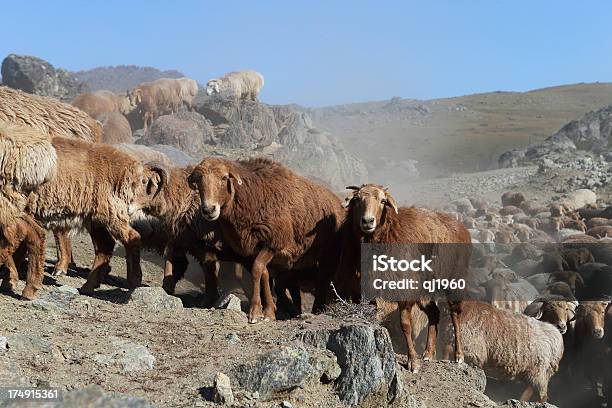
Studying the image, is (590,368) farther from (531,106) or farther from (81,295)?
(531,106)

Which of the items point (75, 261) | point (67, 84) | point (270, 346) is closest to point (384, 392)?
point (270, 346)

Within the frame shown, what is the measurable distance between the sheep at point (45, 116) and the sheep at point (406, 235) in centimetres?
408

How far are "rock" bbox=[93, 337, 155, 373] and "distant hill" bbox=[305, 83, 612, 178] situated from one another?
95.4 feet

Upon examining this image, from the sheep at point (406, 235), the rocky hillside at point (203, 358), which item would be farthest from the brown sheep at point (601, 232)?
the rocky hillside at point (203, 358)

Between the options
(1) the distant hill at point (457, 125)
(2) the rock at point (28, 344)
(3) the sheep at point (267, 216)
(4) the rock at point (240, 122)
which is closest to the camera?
(2) the rock at point (28, 344)

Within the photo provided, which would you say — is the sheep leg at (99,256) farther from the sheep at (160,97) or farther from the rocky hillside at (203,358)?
the sheep at (160,97)

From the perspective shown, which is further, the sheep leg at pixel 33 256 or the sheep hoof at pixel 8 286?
the sheep hoof at pixel 8 286

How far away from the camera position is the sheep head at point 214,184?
33.6 feet

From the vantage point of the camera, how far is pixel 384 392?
7977mm

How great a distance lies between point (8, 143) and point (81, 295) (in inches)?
77.6

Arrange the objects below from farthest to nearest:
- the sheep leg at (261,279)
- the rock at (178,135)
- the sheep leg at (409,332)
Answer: the rock at (178,135) < the sheep leg at (261,279) < the sheep leg at (409,332)

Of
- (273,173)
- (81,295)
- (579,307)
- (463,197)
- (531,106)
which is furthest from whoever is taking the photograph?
(531,106)

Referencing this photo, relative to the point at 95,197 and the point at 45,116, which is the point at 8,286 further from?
the point at 45,116

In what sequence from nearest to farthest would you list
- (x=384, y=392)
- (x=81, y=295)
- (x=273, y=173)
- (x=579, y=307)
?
1. (x=384, y=392)
2. (x=81, y=295)
3. (x=273, y=173)
4. (x=579, y=307)
